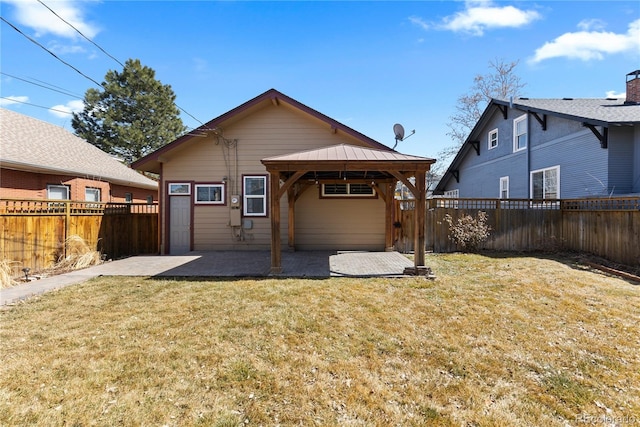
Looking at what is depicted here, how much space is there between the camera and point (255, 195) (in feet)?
32.8

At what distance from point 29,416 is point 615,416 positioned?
4577 millimetres

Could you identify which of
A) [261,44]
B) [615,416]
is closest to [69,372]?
[615,416]

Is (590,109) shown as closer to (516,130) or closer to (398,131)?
(516,130)

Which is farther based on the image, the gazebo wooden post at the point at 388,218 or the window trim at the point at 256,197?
the window trim at the point at 256,197

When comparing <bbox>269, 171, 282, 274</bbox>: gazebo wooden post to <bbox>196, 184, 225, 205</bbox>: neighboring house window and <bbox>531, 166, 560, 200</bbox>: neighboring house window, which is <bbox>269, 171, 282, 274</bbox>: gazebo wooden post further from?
<bbox>531, 166, 560, 200</bbox>: neighboring house window

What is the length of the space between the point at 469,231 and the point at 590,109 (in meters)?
6.72

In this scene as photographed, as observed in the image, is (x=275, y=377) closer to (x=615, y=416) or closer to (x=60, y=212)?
(x=615, y=416)

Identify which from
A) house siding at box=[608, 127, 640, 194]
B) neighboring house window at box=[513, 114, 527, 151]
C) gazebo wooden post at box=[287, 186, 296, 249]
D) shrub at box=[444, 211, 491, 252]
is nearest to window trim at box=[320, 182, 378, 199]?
gazebo wooden post at box=[287, 186, 296, 249]

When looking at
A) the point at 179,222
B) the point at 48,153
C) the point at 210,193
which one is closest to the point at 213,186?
the point at 210,193

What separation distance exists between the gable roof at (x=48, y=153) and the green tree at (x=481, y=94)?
24140 millimetres

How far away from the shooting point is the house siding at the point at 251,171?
32.4 ft

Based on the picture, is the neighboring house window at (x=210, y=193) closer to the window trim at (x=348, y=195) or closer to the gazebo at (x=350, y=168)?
the window trim at (x=348, y=195)

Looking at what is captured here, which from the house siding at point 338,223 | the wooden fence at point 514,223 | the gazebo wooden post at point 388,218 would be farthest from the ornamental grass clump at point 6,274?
the wooden fence at point 514,223

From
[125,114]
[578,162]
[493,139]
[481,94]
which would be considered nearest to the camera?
[578,162]
